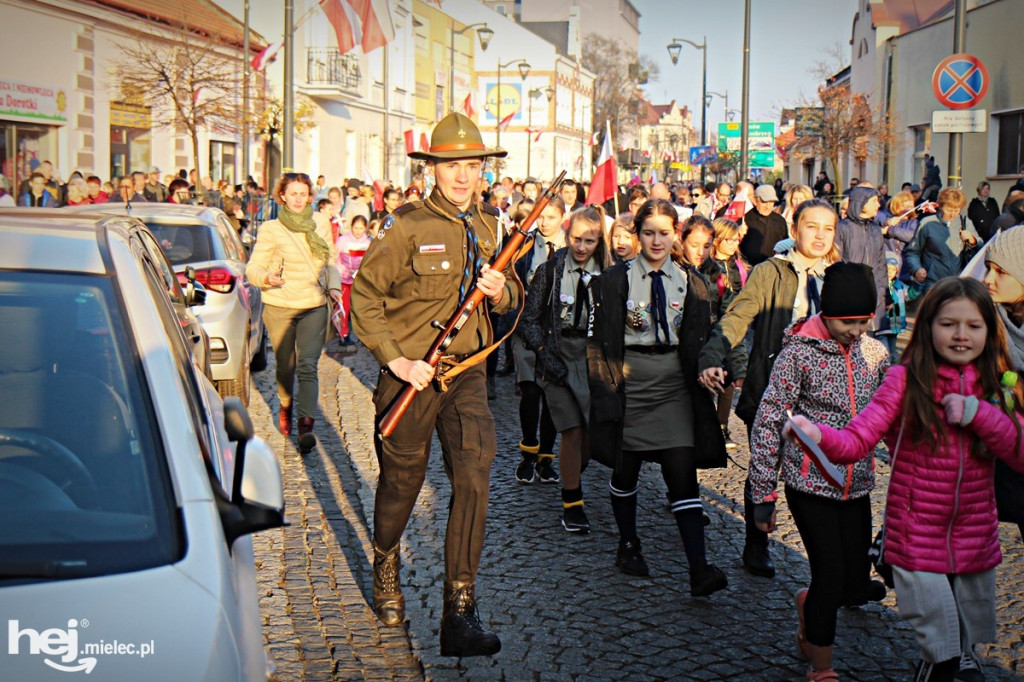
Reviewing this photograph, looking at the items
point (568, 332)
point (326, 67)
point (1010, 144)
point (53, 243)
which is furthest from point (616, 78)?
point (53, 243)

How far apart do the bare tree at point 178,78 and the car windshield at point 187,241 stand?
1590 centimetres

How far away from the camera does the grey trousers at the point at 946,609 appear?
405 cm

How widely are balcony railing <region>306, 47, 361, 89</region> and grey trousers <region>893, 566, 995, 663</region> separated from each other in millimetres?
43055

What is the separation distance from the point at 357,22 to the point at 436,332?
906 inches

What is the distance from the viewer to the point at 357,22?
26812 mm

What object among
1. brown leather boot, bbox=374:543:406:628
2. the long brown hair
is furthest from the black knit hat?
brown leather boot, bbox=374:543:406:628

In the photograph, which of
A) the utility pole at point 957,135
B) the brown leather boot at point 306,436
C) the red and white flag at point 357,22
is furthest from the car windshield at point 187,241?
the red and white flag at point 357,22

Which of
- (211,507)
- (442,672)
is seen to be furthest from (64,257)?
(442,672)

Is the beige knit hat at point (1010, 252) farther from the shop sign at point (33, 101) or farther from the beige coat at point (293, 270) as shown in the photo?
the shop sign at point (33, 101)

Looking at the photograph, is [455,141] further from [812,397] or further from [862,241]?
[862,241]

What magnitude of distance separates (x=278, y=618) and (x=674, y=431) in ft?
6.52

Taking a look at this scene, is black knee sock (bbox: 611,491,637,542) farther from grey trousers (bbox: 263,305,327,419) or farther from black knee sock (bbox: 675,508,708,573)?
grey trousers (bbox: 263,305,327,419)

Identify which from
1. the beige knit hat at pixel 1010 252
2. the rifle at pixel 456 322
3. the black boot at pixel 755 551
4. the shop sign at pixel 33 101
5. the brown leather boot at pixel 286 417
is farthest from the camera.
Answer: the shop sign at pixel 33 101

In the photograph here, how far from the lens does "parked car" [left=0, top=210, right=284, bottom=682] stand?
2.37m
